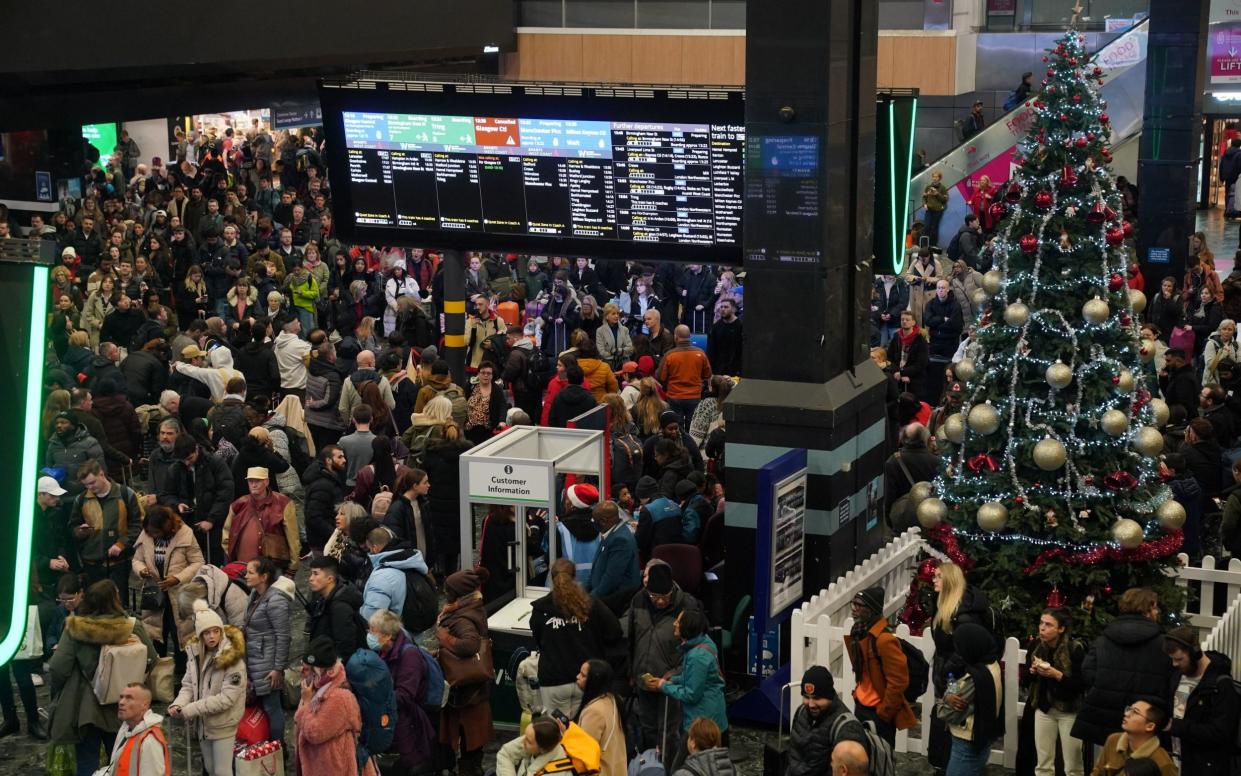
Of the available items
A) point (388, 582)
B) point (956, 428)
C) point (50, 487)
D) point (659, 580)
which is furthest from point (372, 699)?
point (956, 428)

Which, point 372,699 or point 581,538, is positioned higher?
point 581,538

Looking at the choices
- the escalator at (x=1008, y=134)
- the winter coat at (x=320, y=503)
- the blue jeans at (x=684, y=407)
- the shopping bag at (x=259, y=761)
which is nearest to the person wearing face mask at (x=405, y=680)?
the shopping bag at (x=259, y=761)

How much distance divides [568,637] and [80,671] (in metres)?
2.72

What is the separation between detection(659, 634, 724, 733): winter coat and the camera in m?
8.52

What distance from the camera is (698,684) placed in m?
8.52

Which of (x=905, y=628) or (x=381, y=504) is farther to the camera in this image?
(x=381, y=504)

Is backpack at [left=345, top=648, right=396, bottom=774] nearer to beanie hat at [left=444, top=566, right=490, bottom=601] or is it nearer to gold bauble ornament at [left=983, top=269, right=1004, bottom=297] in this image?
beanie hat at [left=444, top=566, right=490, bottom=601]

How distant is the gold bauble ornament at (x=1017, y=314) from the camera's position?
991 cm

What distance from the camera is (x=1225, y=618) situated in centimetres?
989

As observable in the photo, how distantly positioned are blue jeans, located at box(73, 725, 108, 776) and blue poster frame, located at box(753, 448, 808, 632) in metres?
3.94

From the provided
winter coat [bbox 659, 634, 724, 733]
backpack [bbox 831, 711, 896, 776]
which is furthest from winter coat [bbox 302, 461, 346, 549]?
backpack [bbox 831, 711, 896, 776]

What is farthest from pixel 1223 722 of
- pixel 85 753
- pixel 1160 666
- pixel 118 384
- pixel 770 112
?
pixel 118 384

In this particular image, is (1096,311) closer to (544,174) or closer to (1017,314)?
(1017,314)

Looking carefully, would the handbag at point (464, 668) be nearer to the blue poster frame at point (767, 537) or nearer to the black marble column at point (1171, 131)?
the blue poster frame at point (767, 537)
